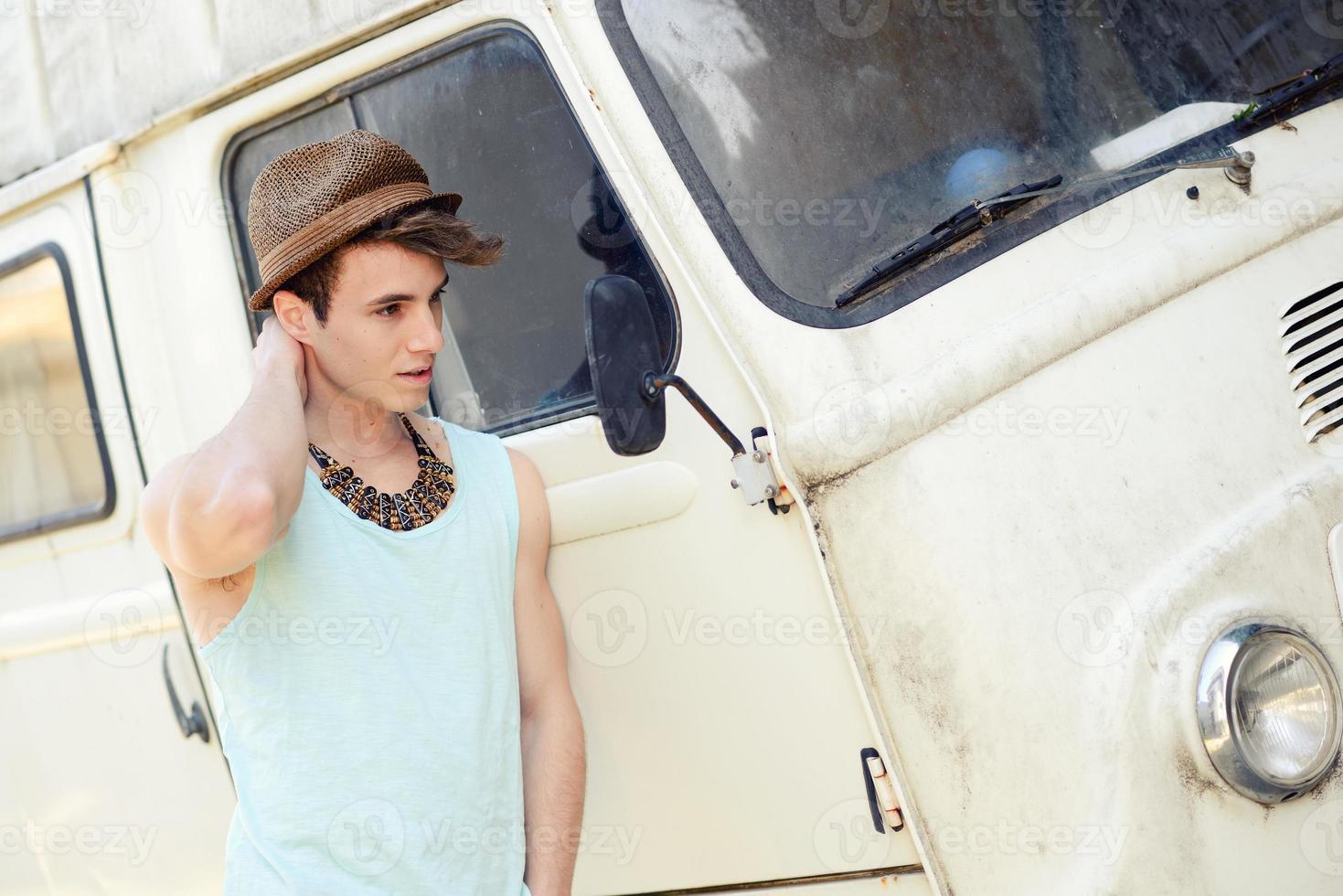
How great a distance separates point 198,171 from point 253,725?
4.39 ft

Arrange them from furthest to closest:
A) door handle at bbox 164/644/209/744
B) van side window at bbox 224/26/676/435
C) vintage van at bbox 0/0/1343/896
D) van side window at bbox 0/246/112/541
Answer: van side window at bbox 0/246/112/541 < door handle at bbox 164/644/209/744 < van side window at bbox 224/26/676/435 < vintage van at bbox 0/0/1343/896

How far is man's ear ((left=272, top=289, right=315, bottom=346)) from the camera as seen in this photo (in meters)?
2.04

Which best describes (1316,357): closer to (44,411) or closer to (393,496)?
(393,496)

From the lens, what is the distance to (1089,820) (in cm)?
188

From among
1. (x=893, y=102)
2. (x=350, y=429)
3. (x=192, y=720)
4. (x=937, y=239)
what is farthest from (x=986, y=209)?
(x=192, y=720)

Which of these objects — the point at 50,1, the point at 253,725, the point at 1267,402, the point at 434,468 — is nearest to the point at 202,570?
the point at 253,725

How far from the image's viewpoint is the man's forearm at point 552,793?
6.72 feet

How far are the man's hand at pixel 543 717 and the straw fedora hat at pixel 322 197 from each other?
52 cm

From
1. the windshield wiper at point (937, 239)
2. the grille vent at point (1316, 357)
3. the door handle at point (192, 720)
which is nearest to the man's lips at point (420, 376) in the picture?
the windshield wiper at point (937, 239)

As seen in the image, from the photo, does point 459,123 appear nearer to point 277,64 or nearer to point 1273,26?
point 277,64

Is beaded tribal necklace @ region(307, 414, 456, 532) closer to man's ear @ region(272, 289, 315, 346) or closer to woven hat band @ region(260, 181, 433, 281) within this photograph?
man's ear @ region(272, 289, 315, 346)

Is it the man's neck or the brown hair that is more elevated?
the brown hair

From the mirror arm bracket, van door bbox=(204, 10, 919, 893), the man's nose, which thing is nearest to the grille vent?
van door bbox=(204, 10, 919, 893)

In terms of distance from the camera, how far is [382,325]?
2010 millimetres
